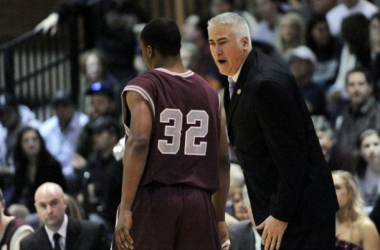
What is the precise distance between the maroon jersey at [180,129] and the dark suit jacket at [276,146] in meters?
0.24

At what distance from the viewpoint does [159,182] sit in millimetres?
5469

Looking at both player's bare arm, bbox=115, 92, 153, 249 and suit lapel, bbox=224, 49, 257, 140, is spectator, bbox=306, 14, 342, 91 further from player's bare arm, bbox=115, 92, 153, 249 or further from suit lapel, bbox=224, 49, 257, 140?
player's bare arm, bbox=115, 92, 153, 249

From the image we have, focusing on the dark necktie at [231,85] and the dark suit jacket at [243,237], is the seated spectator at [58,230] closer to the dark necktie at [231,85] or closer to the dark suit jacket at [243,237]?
the dark suit jacket at [243,237]

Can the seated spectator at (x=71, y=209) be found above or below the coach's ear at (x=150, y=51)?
below

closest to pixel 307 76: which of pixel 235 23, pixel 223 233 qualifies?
pixel 223 233

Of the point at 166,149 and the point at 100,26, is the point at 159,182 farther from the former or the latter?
the point at 100,26

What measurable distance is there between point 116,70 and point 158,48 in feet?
25.2

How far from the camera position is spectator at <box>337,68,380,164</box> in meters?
9.98

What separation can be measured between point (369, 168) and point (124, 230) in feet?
15.0

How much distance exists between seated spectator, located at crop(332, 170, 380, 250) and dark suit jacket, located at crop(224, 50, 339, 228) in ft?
8.57

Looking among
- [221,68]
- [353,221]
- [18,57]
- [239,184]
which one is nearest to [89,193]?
[239,184]

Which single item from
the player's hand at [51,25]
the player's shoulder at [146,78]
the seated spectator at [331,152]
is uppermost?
the player's hand at [51,25]

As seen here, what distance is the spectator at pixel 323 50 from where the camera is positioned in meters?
11.3

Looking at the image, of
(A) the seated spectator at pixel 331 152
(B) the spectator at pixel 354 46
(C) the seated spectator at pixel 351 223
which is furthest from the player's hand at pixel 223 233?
(B) the spectator at pixel 354 46
